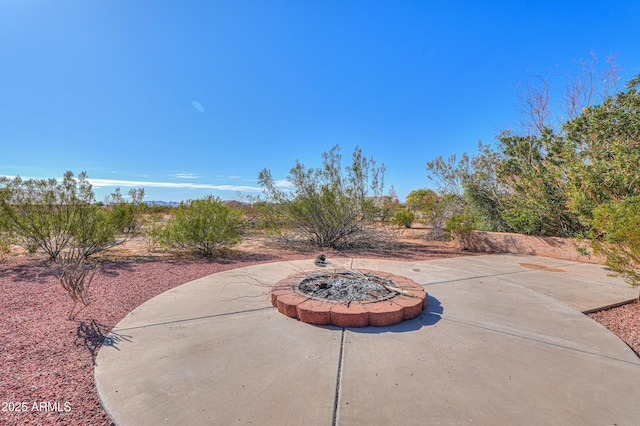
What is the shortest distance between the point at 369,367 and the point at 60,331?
3.00m

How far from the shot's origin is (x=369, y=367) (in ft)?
6.51

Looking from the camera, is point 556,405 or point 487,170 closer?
point 556,405

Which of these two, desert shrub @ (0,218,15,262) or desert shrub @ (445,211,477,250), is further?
desert shrub @ (445,211,477,250)

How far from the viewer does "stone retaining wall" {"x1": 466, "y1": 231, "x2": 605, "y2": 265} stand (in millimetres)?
6250

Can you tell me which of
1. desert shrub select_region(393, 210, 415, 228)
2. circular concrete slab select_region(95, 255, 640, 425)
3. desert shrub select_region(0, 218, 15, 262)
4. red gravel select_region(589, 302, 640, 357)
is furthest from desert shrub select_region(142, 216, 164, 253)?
desert shrub select_region(393, 210, 415, 228)

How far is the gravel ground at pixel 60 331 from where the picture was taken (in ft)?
5.71

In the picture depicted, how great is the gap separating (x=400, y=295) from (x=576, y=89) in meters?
11.4

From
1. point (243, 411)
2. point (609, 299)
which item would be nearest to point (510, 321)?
point (609, 299)

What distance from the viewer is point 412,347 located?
226 centimetres

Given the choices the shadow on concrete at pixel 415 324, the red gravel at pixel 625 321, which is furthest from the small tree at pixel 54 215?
the red gravel at pixel 625 321

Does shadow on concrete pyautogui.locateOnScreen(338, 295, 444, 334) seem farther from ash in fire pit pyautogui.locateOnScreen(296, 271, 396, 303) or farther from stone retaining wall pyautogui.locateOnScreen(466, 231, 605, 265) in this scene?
stone retaining wall pyautogui.locateOnScreen(466, 231, 605, 265)

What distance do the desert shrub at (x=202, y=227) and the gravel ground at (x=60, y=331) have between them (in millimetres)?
1226

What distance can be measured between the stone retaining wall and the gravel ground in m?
3.38

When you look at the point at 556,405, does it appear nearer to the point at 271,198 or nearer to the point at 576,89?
the point at 271,198
